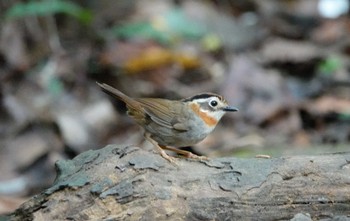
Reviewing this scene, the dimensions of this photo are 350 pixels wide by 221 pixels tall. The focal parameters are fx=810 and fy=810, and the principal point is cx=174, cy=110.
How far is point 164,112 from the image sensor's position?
5.39 m

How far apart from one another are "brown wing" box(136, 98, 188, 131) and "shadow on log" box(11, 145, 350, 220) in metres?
0.78

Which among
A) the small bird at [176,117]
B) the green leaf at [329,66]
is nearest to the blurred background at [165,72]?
the green leaf at [329,66]

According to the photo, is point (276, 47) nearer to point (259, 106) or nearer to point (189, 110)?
point (259, 106)

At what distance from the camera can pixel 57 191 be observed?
416 centimetres

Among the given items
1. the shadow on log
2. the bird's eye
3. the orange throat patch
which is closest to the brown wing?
the orange throat patch

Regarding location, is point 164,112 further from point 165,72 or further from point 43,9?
point 165,72

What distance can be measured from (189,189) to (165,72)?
6.87 metres

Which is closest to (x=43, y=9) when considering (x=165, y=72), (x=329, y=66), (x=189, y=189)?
(x=165, y=72)

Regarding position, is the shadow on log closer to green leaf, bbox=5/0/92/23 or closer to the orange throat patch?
the orange throat patch

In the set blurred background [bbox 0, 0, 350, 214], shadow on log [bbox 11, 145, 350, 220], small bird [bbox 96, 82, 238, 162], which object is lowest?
shadow on log [bbox 11, 145, 350, 220]

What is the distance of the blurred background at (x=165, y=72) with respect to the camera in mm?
8555

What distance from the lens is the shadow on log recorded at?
4.12 m

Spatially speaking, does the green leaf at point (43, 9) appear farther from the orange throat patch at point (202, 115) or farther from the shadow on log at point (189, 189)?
the shadow on log at point (189, 189)

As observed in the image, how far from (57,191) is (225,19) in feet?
32.0
